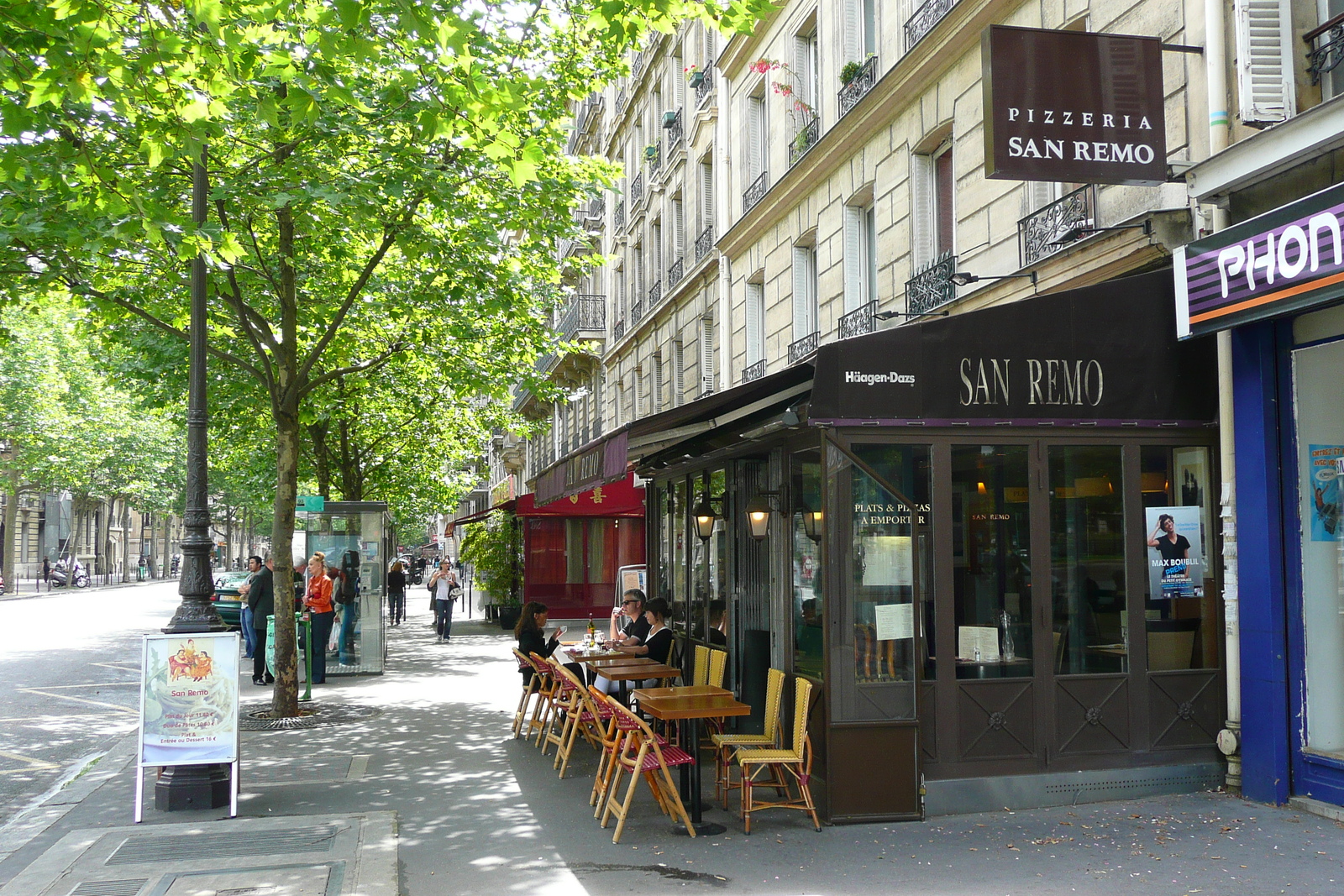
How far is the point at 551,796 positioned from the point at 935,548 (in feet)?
11.6

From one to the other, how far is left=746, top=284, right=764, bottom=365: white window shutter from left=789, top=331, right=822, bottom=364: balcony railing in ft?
6.91

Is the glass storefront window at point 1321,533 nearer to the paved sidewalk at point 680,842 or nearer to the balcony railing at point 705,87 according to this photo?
the paved sidewalk at point 680,842

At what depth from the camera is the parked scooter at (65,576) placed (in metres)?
55.2

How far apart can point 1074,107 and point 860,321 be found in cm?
640

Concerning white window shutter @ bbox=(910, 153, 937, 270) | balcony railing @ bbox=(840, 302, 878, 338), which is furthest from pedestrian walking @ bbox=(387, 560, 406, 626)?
white window shutter @ bbox=(910, 153, 937, 270)

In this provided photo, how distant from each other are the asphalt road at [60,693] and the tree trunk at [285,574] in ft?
6.06

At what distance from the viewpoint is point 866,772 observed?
25.4 ft

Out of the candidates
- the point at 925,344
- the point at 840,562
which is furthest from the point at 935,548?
the point at 925,344

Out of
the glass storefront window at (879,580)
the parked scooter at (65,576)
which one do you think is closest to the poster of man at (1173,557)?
the glass storefront window at (879,580)

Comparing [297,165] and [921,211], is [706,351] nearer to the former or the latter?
[921,211]

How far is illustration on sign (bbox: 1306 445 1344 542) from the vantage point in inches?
309

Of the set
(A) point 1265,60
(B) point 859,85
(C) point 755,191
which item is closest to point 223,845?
(A) point 1265,60

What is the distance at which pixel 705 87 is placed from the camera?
22781 mm

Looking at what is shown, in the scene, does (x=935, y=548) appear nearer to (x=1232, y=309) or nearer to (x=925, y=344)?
(x=925, y=344)
